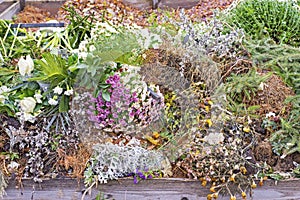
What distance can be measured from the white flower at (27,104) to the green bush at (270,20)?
1.20 meters

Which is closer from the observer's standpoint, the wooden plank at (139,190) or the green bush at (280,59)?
the wooden plank at (139,190)

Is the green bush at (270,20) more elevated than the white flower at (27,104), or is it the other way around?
the green bush at (270,20)

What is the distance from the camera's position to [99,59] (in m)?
1.72

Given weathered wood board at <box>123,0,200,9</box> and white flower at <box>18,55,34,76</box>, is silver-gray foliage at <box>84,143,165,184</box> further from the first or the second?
weathered wood board at <box>123,0,200,9</box>

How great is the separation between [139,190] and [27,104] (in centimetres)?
57

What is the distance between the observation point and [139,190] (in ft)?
5.52

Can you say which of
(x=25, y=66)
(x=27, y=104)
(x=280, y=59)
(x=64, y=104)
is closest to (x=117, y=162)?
(x=64, y=104)

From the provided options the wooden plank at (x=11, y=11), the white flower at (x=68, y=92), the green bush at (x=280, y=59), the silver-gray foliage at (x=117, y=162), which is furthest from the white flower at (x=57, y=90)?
the wooden plank at (x=11, y=11)

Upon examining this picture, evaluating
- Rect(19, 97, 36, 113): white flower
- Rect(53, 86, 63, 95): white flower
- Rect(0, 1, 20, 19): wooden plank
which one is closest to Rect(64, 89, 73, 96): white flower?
Rect(53, 86, 63, 95): white flower

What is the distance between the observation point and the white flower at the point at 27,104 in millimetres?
1698

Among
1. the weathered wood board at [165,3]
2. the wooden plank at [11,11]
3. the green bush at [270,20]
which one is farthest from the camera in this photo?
the weathered wood board at [165,3]

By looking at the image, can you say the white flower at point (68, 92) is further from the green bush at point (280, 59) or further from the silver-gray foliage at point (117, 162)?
the green bush at point (280, 59)

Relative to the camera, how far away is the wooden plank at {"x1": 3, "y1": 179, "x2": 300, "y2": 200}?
5.47 feet

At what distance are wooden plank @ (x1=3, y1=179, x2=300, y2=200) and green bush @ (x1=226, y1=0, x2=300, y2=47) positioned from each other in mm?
939
